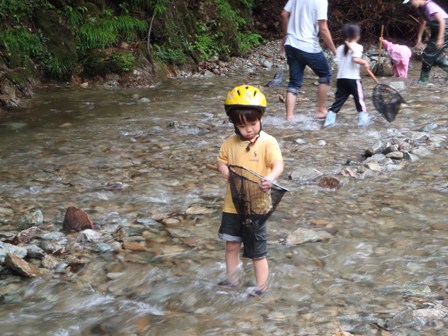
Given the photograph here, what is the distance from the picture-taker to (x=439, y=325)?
3.08m

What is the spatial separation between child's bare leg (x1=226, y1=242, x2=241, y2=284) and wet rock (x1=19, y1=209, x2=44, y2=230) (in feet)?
5.86

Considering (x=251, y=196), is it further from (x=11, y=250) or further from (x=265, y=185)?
(x=11, y=250)

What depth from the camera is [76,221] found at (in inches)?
178

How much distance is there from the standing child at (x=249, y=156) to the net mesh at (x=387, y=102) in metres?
4.72

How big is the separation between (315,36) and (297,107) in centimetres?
181

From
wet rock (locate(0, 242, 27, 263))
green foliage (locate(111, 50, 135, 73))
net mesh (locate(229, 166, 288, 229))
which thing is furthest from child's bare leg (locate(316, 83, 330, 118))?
wet rock (locate(0, 242, 27, 263))

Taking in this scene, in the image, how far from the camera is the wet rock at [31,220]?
4.62m

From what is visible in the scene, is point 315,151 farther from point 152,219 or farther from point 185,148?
point 152,219

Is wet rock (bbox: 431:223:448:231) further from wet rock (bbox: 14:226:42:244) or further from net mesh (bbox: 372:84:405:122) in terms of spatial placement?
net mesh (bbox: 372:84:405:122)

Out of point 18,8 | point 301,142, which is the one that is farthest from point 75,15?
point 301,142

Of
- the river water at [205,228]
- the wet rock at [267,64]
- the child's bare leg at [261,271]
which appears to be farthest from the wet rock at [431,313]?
the wet rock at [267,64]

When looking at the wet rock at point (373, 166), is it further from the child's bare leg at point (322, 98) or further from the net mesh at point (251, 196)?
the net mesh at point (251, 196)

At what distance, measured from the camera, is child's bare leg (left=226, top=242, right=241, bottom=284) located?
3631mm

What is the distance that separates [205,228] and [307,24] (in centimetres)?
421
